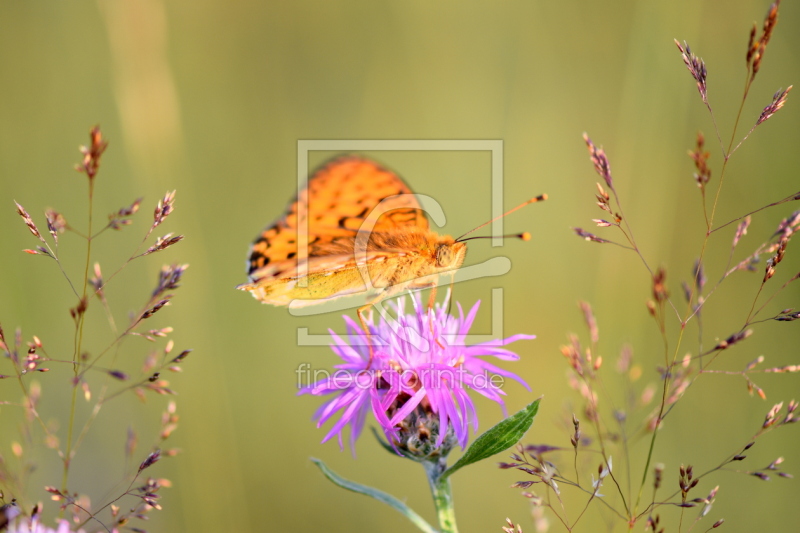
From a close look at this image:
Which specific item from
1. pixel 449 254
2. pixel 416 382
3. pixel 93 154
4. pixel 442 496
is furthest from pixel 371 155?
pixel 93 154

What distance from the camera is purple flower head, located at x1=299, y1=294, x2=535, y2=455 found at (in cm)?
212

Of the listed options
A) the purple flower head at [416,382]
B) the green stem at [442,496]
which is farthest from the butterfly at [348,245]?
the green stem at [442,496]

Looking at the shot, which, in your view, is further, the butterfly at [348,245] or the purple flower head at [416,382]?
the butterfly at [348,245]

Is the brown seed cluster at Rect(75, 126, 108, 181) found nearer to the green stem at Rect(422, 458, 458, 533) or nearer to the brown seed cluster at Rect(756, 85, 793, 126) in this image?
the green stem at Rect(422, 458, 458, 533)

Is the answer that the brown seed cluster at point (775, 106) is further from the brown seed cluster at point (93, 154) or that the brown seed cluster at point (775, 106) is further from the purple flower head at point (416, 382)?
the brown seed cluster at point (93, 154)

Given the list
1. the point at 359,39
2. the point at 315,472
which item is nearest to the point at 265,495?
the point at 315,472

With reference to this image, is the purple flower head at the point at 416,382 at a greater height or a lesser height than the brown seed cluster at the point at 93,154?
lesser

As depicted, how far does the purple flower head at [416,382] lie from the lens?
6.97 ft

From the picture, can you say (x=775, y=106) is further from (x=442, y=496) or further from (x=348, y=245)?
(x=348, y=245)

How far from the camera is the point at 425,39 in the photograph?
4.70m

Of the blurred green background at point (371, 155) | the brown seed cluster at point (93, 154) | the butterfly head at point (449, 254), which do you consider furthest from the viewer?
the blurred green background at point (371, 155)

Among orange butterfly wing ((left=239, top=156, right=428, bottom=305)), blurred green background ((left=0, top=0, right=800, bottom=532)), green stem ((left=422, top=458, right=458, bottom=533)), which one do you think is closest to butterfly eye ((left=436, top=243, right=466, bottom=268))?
orange butterfly wing ((left=239, top=156, right=428, bottom=305))

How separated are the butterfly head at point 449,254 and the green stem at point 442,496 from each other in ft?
2.79

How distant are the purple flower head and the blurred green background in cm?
142
